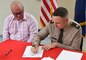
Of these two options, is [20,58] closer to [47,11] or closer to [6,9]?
[47,11]

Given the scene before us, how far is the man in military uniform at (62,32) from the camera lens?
2.04 meters

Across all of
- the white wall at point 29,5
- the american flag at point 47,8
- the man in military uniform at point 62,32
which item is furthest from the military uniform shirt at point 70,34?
the white wall at point 29,5

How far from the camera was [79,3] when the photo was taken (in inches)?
131

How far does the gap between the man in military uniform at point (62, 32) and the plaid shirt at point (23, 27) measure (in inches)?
15.3

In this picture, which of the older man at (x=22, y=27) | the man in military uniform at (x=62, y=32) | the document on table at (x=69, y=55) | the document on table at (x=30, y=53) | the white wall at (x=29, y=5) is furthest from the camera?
the white wall at (x=29, y=5)

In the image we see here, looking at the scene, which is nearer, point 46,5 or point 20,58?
point 20,58

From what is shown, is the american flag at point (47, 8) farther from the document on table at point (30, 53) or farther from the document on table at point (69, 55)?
the document on table at point (69, 55)

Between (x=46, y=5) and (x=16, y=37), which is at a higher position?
(x=46, y=5)

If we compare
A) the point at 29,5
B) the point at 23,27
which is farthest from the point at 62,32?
the point at 29,5

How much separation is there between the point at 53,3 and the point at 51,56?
2.05 meters

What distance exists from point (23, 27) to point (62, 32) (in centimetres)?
72

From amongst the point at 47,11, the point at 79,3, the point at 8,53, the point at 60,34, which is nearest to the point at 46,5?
the point at 47,11

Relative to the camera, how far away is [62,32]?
7.24ft

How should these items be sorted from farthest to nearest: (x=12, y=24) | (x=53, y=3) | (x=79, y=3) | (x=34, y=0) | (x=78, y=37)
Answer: (x=34, y=0) → (x=53, y=3) → (x=79, y=3) → (x=12, y=24) → (x=78, y=37)
